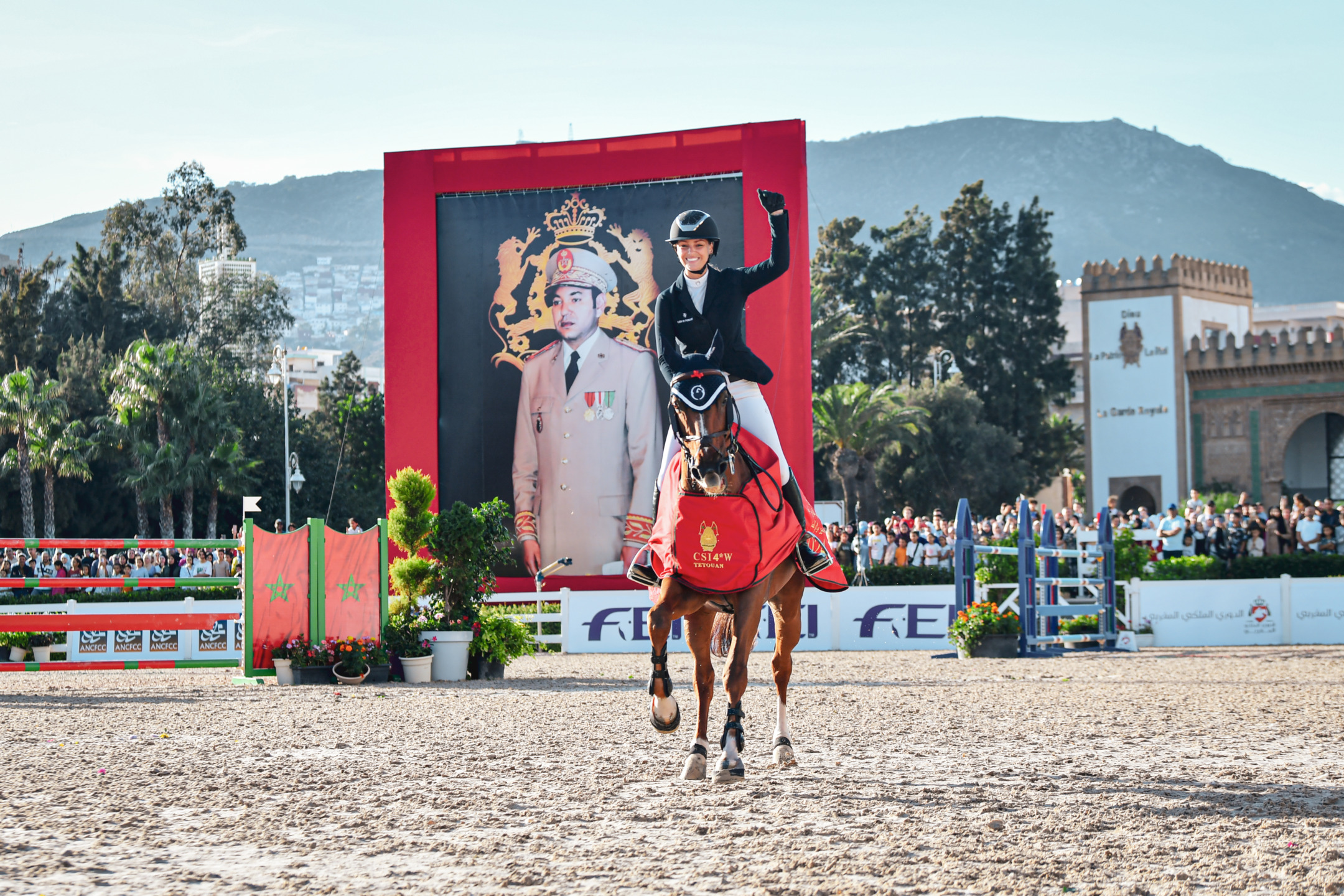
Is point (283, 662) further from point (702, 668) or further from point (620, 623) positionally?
point (702, 668)

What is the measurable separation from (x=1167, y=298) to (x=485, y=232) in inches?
1623

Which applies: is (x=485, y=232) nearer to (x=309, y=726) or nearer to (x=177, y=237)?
(x=309, y=726)

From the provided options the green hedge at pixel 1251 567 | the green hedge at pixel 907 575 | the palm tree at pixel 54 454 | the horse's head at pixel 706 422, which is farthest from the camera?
the palm tree at pixel 54 454

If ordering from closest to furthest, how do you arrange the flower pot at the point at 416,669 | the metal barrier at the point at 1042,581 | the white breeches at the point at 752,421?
the white breeches at the point at 752,421 → the flower pot at the point at 416,669 → the metal barrier at the point at 1042,581

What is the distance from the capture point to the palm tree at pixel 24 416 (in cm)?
4562

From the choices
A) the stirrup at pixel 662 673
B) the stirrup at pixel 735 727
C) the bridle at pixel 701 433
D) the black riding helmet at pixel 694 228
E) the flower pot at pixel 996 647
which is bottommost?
the flower pot at pixel 996 647

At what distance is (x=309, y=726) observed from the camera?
10.2 m

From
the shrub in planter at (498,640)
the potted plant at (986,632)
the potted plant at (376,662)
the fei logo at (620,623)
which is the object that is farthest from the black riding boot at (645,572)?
the fei logo at (620,623)

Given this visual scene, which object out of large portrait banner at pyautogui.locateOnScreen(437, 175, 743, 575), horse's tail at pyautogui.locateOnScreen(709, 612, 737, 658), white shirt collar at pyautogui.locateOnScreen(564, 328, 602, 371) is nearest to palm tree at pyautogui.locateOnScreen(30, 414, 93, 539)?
large portrait banner at pyautogui.locateOnScreen(437, 175, 743, 575)

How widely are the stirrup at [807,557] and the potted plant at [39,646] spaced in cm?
1500

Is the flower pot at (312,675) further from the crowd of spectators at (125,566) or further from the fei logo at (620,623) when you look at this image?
the fei logo at (620,623)

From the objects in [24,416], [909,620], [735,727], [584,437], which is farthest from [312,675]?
[24,416]

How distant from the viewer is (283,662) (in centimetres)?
1538

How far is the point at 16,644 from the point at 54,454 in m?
29.6
